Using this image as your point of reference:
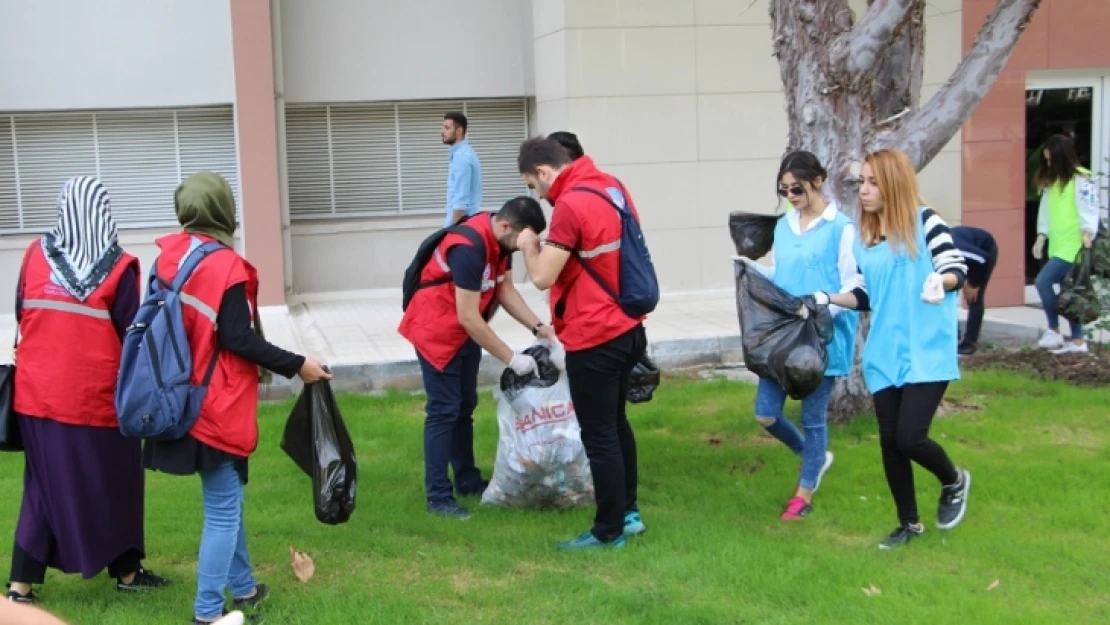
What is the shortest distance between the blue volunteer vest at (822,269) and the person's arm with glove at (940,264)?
57 cm

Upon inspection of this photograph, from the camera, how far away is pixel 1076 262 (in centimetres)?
934

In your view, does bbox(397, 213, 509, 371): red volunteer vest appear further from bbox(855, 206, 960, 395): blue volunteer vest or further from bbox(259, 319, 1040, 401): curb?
bbox(259, 319, 1040, 401): curb

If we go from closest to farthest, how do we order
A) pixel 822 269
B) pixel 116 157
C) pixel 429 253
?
pixel 822 269
pixel 429 253
pixel 116 157

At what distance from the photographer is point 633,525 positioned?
5625 millimetres

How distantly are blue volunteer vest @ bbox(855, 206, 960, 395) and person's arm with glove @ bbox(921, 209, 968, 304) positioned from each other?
0.10 feet

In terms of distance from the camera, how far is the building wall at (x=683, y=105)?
1227cm

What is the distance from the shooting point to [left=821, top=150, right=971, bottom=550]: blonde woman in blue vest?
5.09 metres

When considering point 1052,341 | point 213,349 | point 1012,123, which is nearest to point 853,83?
point 1052,341

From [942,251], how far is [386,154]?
9.19m

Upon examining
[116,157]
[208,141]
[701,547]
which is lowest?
[701,547]

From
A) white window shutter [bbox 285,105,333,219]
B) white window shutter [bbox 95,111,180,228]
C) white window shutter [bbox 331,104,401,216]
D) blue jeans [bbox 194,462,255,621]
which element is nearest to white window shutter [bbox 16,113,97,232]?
white window shutter [bbox 95,111,180,228]

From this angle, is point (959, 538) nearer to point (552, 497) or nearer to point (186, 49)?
point (552, 497)

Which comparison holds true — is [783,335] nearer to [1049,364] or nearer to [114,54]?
[1049,364]

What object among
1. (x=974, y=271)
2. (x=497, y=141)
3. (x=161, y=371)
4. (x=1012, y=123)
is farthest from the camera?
(x=497, y=141)
